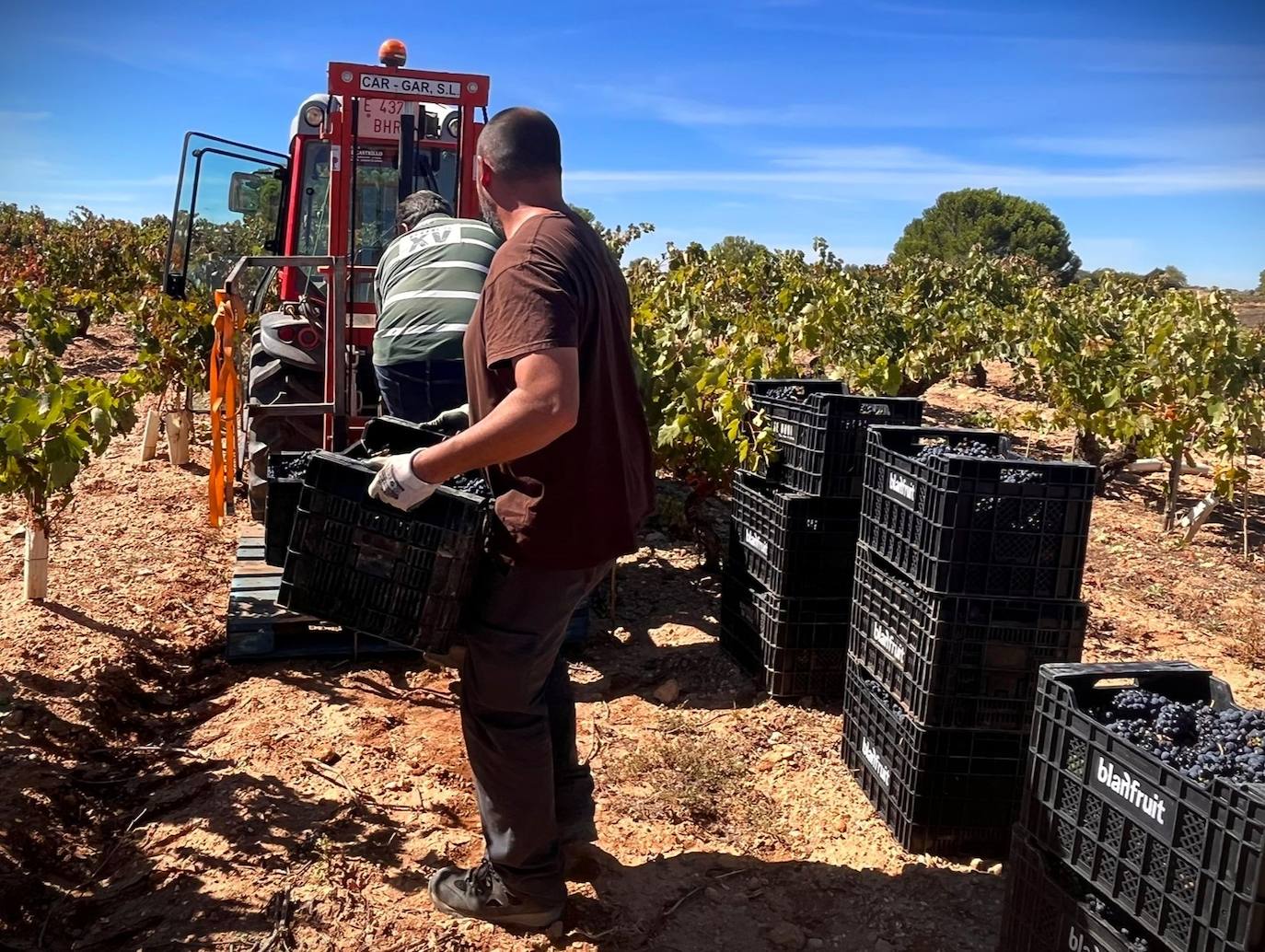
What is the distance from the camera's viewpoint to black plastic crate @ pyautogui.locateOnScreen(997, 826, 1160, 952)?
7.84 ft

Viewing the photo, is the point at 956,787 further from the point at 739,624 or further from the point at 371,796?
the point at 371,796

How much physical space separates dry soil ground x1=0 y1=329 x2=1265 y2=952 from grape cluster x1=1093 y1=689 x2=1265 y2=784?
0.92 meters

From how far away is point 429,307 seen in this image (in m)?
4.28

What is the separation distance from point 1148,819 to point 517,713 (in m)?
1.47

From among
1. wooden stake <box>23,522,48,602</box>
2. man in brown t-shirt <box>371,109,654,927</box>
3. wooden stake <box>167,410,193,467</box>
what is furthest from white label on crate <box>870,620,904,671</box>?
wooden stake <box>167,410,193,467</box>

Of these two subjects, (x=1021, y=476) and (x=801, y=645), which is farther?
(x=801, y=645)

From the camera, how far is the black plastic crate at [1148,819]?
2062 millimetres

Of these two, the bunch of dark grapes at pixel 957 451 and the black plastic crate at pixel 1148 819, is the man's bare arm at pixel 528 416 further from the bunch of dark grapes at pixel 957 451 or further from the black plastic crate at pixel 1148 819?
the bunch of dark grapes at pixel 957 451

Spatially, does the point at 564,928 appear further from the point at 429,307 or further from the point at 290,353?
the point at 290,353

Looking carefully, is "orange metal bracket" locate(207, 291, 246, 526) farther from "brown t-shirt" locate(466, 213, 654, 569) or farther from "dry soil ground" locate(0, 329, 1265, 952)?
"brown t-shirt" locate(466, 213, 654, 569)

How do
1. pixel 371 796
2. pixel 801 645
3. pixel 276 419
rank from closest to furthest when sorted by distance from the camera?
pixel 371 796 < pixel 801 645 < pixel 276 419

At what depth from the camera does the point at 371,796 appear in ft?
11.9

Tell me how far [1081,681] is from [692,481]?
3.82 metres

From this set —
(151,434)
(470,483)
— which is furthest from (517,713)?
(151,434)
